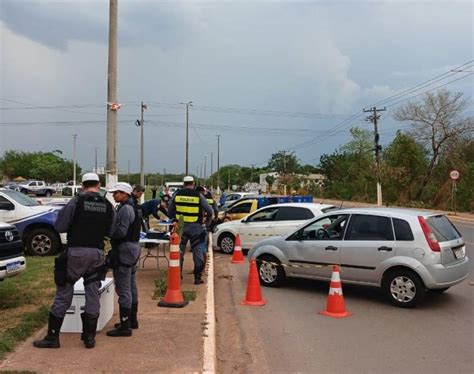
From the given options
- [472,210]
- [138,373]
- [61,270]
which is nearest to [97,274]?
[61,270]

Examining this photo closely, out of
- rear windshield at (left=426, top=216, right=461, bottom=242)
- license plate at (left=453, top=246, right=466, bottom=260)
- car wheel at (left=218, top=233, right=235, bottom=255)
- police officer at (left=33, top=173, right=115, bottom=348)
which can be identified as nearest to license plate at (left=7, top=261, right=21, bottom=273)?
police officer at (left=33, top=173, right=115, bottom=348)

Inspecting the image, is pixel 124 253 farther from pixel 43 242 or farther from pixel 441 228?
pixel 43 242

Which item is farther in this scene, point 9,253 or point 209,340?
point 9,253

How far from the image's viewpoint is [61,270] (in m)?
5.27

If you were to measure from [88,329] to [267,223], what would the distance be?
351 inches

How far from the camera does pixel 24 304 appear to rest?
7.49 metres

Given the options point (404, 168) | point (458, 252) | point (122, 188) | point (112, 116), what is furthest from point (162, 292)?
point (404, 168)

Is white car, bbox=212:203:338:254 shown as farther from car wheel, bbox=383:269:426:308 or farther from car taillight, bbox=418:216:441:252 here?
car taillight, bbox=418:216:441:252

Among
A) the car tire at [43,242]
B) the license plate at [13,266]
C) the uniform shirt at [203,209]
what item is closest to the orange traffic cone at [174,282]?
the uniform shirt at [203,209]

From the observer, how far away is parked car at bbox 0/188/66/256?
12375 millimetres

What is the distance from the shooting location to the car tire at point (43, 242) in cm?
1244

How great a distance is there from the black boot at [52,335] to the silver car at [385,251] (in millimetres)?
4851

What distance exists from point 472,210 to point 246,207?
2457 centimetres

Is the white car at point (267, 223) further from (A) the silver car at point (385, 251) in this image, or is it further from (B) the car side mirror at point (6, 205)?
(B) the car side mirror at point (6, 205)
